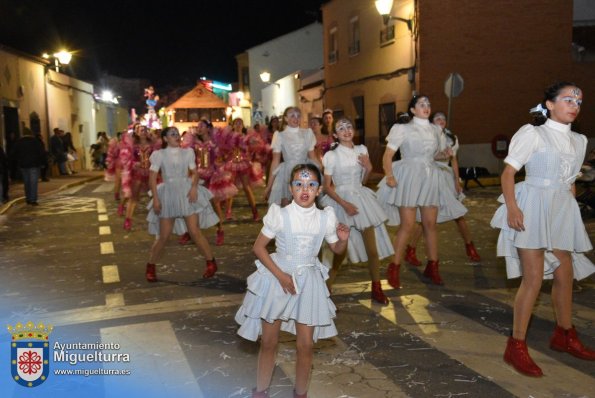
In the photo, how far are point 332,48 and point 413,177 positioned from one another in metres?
23.5

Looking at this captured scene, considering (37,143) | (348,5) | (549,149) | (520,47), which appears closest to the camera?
(549,149)

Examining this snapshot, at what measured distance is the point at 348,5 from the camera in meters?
27.3

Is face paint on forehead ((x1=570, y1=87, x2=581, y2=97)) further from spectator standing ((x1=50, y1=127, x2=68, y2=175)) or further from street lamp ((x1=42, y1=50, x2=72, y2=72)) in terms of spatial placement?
street lamp ((x1=42, y1=50, x2=72, y2=72))

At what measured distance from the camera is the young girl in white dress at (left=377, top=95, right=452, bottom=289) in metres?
7.16

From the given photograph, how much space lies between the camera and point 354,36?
88.6 feet

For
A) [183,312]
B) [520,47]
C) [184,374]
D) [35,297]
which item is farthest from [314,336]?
[520,47]

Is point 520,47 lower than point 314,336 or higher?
higher

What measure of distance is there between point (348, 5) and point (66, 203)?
1469 cm

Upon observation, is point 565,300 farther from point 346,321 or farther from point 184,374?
point 184,374

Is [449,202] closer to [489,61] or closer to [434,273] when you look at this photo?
[434,273]

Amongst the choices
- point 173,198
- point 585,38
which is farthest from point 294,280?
point 585,38

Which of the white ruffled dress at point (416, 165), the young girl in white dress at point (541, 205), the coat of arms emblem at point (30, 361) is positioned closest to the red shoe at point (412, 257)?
the white ruffled dress at point (416, 165)

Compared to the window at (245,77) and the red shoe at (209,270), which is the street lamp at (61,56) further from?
the window at (245,77)

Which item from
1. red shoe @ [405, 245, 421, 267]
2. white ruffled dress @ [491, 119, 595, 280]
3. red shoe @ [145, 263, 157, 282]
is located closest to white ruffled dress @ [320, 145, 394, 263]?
white ruffled dress @ [491, 119, 595, 280]
